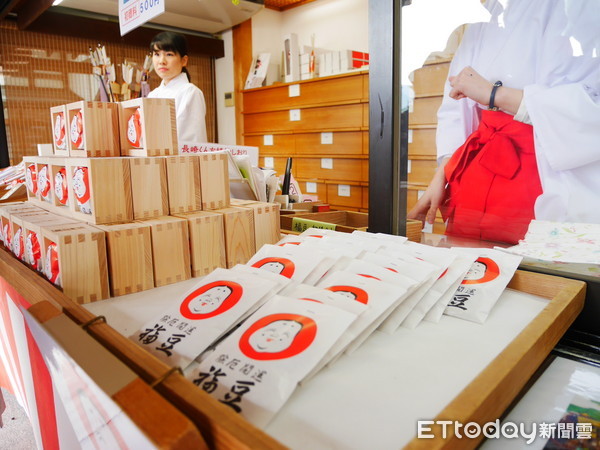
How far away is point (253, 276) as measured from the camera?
0.87 m

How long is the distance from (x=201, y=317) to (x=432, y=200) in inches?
32.9

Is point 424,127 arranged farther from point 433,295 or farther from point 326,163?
point 326,163

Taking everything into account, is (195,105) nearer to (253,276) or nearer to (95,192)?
(95,192)

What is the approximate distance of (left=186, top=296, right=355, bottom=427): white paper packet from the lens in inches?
22.2

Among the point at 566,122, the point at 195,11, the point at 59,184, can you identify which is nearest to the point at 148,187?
the point at 59,184

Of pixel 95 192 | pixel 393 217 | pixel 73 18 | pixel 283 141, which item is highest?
pixel 73 18

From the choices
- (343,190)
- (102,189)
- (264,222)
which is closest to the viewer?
(102,189)

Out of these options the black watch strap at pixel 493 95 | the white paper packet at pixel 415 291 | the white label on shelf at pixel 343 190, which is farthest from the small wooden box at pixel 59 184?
the white label on shelf at pixel 343 190

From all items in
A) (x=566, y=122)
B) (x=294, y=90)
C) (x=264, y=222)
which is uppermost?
(x=294, y=90)

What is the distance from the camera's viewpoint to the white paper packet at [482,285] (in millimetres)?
843

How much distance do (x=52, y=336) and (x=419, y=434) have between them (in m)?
0.49

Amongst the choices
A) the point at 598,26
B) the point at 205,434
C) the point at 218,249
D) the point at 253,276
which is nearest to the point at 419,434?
the point at 205,434

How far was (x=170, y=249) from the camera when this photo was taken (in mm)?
1117

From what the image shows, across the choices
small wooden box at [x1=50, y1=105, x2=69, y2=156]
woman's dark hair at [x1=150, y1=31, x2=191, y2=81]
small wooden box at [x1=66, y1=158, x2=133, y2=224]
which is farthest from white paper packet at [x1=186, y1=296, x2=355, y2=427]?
woman's dark hair at [x1=150, y1=31, x2=191, y2=81]
